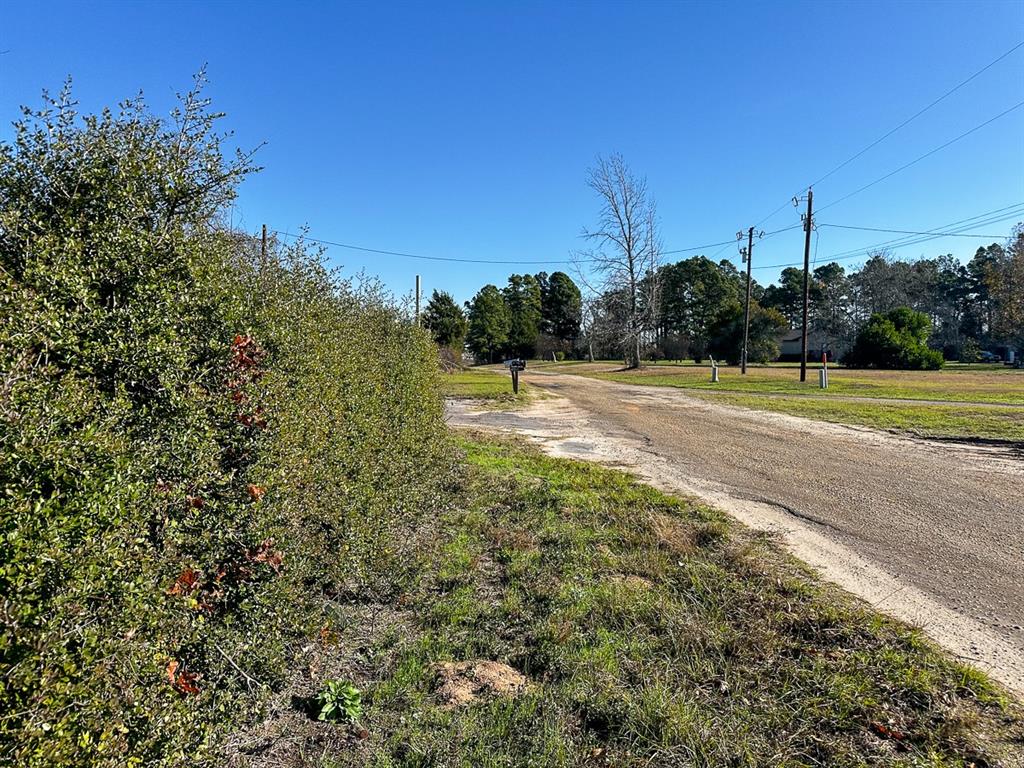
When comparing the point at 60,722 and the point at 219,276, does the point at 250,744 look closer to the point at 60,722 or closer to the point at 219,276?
the point at 60,722

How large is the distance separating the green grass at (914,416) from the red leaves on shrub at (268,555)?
446 inches

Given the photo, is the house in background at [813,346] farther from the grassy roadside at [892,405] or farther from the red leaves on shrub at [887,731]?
the red leaves on shrub at [887,731]

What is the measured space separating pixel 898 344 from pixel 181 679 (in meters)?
43.3

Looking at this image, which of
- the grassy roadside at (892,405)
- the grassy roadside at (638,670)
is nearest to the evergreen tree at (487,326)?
the grassy roadside at (892,405)

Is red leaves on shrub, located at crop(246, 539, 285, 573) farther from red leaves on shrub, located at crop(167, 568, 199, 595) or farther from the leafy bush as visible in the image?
the leafy bush

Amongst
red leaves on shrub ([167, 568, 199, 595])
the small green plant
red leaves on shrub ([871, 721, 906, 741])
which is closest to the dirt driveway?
red leaves on shrub ([871, 721, 906, 741])

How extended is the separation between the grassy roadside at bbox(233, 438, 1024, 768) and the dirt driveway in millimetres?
490

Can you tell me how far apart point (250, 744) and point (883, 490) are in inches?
267

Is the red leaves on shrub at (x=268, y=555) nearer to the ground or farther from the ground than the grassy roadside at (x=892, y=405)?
farther from the ground

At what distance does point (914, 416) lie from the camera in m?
11.8

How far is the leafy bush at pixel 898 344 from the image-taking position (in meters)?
34.7

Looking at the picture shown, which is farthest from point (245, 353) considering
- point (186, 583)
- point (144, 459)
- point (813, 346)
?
point (813, 346)

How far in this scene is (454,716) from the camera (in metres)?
2.41

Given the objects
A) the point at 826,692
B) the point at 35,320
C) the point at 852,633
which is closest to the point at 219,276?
the point at 35,320
